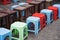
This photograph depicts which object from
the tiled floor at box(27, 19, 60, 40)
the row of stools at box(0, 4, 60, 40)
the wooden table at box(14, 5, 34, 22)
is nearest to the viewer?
the row of stools at box(0, 4, 60, 40)

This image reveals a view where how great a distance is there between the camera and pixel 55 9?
5.25 m

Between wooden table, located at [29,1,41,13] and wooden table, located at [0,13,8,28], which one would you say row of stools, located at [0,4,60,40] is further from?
wooden table, located at [29,1,41,13]

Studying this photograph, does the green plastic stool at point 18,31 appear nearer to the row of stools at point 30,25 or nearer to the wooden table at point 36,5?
the row of stools at point 30,25

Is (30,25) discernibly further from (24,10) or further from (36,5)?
(36,5)

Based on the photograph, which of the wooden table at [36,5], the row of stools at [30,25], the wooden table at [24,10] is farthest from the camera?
the wooden table at [36,5]

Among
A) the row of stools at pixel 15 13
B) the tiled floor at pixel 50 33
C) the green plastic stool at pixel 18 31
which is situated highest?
the row of stools at pixel 15 13

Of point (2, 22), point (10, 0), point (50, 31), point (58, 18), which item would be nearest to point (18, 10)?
point (2, 22)

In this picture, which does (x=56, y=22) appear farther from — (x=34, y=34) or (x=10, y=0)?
(x=10, y=0)

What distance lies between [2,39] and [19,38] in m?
0.46

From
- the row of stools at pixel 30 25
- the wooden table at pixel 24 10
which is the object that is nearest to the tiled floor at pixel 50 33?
the row of stools at pixel 30 25

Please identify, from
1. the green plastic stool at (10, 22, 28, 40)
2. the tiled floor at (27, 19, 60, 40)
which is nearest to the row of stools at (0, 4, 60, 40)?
the green plastic stool at (10, 22, 28, 40)

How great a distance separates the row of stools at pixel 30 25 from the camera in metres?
3.40

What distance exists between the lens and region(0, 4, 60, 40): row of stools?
11.2 feet

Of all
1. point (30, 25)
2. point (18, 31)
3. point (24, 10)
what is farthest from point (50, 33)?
point (24, 10)
